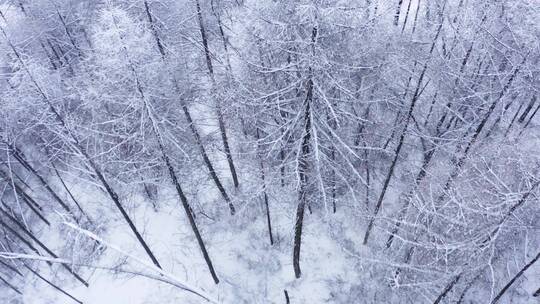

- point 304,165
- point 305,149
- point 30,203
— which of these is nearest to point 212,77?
point 305,149

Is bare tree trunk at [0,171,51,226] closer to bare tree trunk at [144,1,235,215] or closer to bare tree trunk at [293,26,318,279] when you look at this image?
bare tree trunk at [144,1,235,215]

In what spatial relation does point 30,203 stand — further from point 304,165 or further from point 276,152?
point 304,165

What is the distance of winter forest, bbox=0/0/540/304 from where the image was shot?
47.8 ft

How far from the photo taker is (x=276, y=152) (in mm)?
17250

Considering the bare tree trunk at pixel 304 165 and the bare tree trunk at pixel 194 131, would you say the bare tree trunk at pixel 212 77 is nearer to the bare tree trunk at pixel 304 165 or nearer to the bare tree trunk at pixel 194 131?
the bare tree trunk at pixel 194 131

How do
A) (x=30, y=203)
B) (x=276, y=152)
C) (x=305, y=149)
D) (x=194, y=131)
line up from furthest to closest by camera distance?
(x=30, y=203), (x=194, y=131), (x=276, y=152), (x=305, y=149)

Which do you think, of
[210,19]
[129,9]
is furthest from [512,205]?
[129,9]

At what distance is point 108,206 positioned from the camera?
2225cm

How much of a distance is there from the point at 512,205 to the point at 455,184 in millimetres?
3368

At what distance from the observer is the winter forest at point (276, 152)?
14.6 m

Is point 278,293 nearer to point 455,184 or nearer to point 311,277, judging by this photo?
point 311,277

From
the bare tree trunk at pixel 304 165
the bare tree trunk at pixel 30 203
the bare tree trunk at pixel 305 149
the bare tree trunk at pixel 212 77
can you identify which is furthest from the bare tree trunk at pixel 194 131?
the bare tree trunk at pixel 30 203

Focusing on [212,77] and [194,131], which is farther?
[194,131]

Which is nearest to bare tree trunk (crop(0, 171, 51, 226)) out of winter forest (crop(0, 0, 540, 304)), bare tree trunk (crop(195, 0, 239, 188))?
winter forest (crop(0, 0, 540, 304))
